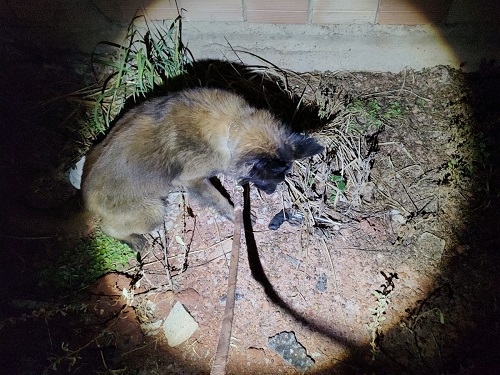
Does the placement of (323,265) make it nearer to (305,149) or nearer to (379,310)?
(379,310)

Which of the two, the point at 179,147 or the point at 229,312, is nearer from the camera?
the point at 229,312

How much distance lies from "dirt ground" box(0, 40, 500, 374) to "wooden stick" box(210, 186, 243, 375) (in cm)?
25

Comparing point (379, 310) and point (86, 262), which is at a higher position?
point (379, 310)

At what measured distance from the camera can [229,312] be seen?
2184 mm

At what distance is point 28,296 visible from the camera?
279 cm

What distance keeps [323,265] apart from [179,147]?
1.30m

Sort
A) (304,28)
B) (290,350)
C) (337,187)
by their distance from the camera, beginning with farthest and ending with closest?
(304,28), (337,187), (290,350)

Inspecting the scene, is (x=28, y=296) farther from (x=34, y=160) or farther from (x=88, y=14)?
(x=88, y=14)

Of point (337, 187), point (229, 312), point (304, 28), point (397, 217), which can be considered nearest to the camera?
point (229, 312)

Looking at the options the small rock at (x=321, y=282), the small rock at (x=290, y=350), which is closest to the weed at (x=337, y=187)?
the small rock at (x=321, y=282)

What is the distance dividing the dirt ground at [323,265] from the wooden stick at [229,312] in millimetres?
255

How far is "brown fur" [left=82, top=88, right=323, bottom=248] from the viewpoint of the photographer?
2395 millimetres

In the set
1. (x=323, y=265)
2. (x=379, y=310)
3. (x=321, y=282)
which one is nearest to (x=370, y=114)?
(x=323, y=265)

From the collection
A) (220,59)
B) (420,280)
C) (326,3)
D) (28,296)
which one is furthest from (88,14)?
(420,280)
